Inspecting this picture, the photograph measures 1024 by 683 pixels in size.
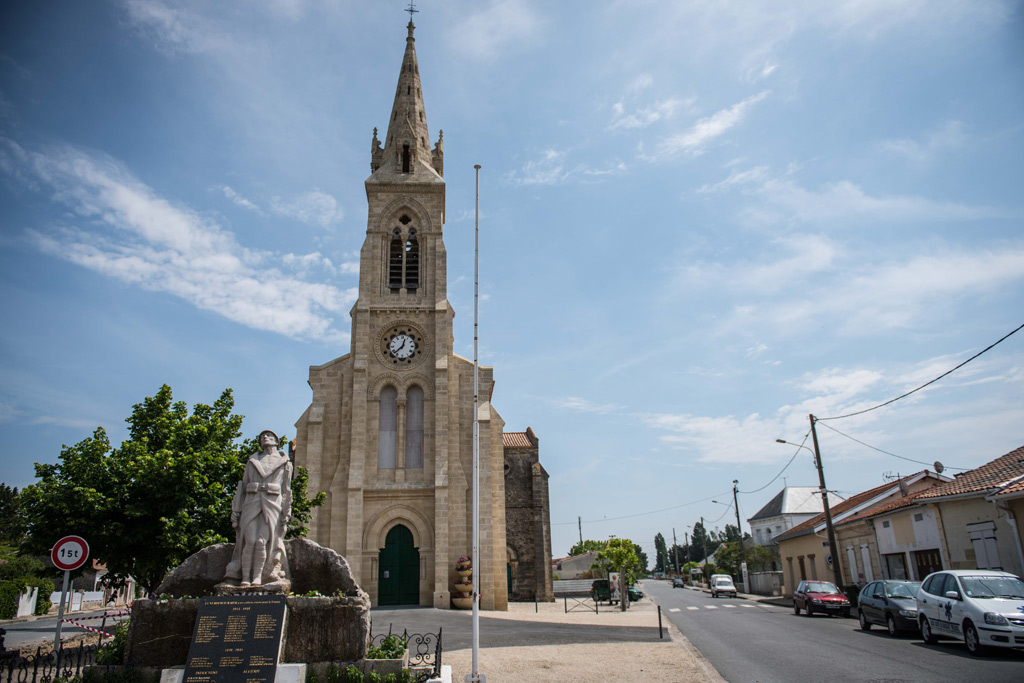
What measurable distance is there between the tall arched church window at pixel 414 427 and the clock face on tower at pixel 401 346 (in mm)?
1301

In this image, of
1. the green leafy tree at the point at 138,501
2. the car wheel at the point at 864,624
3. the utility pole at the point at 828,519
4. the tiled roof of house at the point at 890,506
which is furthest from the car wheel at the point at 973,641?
the green leafy tree at the point at 138,501

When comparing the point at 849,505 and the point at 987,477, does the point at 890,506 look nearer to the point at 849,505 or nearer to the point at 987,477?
the point at 987,477

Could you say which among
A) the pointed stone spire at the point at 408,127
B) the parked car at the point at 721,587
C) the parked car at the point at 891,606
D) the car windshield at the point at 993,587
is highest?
the pointed stone spire at the point at 408,127

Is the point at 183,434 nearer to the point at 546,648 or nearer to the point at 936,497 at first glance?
the point at 546,648

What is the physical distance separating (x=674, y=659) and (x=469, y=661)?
160 inches

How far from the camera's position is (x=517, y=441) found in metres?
41.4

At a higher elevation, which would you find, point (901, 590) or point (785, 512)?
point (785, 512)

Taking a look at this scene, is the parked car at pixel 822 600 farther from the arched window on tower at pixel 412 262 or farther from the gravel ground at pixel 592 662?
the arched window on tower at pixel 412 262

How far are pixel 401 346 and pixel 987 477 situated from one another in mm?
21875

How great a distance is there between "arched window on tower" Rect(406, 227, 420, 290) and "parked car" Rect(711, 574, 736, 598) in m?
28.4

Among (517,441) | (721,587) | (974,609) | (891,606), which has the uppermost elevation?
(517,441)

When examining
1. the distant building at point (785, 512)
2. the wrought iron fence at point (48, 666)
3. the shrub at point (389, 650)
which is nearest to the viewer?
the wrought iron fence at point (48, 666)

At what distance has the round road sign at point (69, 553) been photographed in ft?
39.3

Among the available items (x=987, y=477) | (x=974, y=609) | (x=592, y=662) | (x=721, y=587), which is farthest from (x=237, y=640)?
(x=721, y=587)
